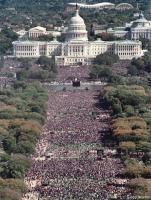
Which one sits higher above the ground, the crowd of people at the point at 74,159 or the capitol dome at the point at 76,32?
the crowd of people at the point at 74,159

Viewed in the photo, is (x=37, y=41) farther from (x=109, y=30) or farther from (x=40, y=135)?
(x=40, y=135)

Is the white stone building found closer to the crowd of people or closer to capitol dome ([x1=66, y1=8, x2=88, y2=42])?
capitol dome ([x1=66, y1=8, x2=88, y2=42])

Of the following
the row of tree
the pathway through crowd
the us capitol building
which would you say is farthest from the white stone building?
the pathway through crowd

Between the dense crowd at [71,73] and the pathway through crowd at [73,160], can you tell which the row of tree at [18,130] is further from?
the dense crowd at [71,73]

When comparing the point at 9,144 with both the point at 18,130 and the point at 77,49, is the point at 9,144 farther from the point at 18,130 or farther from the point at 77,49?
the point at 77,49

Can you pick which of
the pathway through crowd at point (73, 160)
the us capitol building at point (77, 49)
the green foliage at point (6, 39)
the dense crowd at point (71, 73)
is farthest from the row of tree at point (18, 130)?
the green foliage at point (6, 39)

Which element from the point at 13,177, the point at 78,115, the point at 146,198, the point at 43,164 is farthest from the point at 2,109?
the point at 146,198

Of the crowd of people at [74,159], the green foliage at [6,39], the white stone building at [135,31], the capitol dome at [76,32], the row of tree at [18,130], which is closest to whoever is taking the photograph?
the row of tree at [18,130]

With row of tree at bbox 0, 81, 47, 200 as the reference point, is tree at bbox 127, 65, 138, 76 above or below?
below
